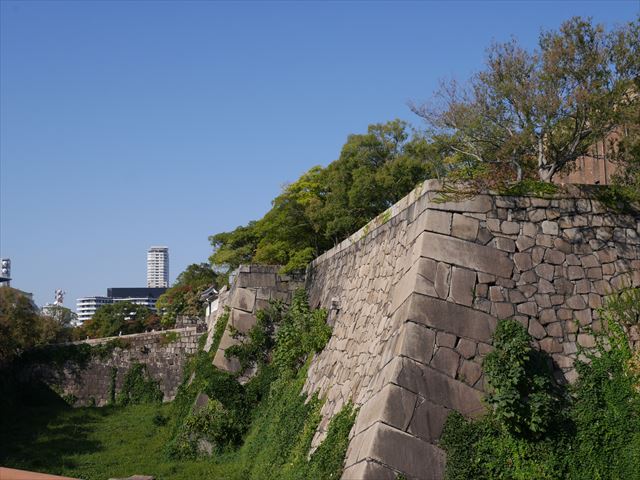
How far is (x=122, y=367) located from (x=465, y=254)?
23250 millimetres

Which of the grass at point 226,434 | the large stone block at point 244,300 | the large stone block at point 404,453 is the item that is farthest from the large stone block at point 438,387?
the large stone block at point 244,300

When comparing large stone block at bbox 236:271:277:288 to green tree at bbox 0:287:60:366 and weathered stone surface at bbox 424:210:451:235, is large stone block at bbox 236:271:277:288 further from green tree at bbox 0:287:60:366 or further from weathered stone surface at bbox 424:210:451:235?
green tree at bbox 0:287:60:366

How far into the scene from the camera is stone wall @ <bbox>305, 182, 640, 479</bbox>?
357 inches

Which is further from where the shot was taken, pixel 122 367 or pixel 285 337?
pixel 122 367

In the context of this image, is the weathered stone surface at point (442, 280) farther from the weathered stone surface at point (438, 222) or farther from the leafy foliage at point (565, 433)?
the leafy foliage at point (565, 433)

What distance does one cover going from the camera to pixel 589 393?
9.64 m

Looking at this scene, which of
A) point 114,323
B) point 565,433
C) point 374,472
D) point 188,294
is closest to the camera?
point 374,472

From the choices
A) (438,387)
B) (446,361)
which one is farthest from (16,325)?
(438,387)

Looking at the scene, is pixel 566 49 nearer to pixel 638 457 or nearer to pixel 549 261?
pixel 549 261

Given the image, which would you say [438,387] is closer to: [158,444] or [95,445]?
[158,444]

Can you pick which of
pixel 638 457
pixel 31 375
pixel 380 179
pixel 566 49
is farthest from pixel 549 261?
pixel 31 375

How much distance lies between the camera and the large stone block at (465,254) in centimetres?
1020

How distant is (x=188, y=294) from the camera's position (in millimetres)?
60281

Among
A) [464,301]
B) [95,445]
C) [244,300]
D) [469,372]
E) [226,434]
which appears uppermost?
[244,300]
